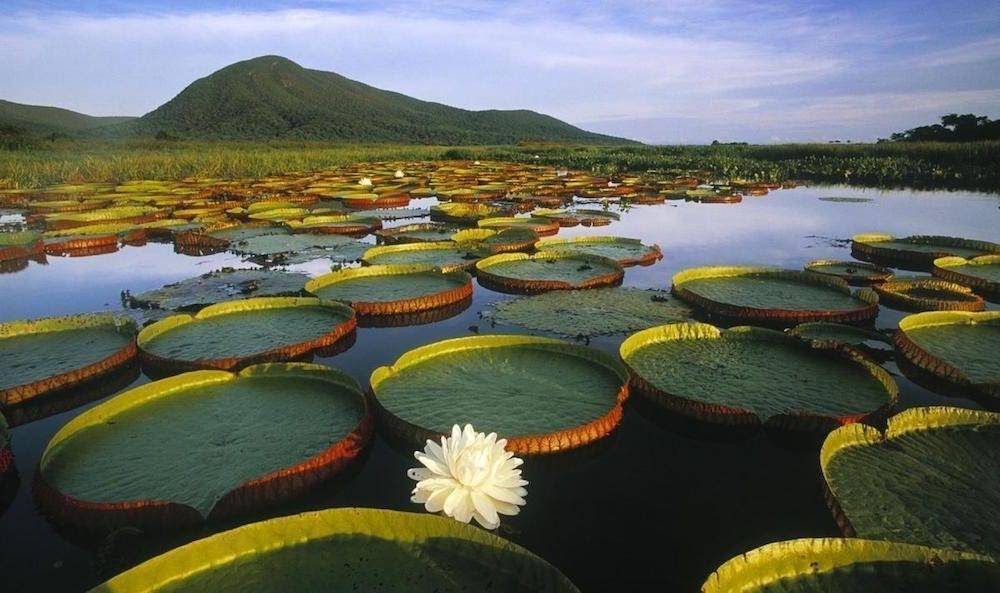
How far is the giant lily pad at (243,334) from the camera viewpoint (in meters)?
3.59

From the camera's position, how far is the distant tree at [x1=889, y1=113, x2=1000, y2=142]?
24812mm

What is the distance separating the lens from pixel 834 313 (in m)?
4.22

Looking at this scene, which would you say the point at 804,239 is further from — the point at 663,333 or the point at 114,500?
the point at 114,500

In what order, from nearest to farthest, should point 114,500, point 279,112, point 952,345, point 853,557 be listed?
1. point 853,557
2. point 114,500
3. point 952,345
4. point 279,112

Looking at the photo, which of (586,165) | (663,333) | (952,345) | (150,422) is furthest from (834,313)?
(586,165)

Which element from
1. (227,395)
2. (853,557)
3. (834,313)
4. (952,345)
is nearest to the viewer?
(853,557)

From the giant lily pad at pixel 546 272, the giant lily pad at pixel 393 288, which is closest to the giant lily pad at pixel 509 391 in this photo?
the giant lily pad at pixel 393 288

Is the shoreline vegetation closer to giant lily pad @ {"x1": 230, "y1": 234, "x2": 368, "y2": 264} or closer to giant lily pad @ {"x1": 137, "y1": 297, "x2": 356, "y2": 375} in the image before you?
giant lily pad @ {"x1": 230, "y1": 234, "x2": 368, "y2": 264}

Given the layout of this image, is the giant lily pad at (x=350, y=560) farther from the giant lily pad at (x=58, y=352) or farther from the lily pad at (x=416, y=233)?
the lily pad at (x=416, y=233)

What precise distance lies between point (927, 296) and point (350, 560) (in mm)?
5326

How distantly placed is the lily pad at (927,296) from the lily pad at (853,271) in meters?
0.24

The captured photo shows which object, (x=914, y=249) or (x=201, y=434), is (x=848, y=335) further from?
(x=201, y=434)

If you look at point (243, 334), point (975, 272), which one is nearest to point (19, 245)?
point (243, 334)

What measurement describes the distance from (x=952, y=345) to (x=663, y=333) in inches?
74.1
